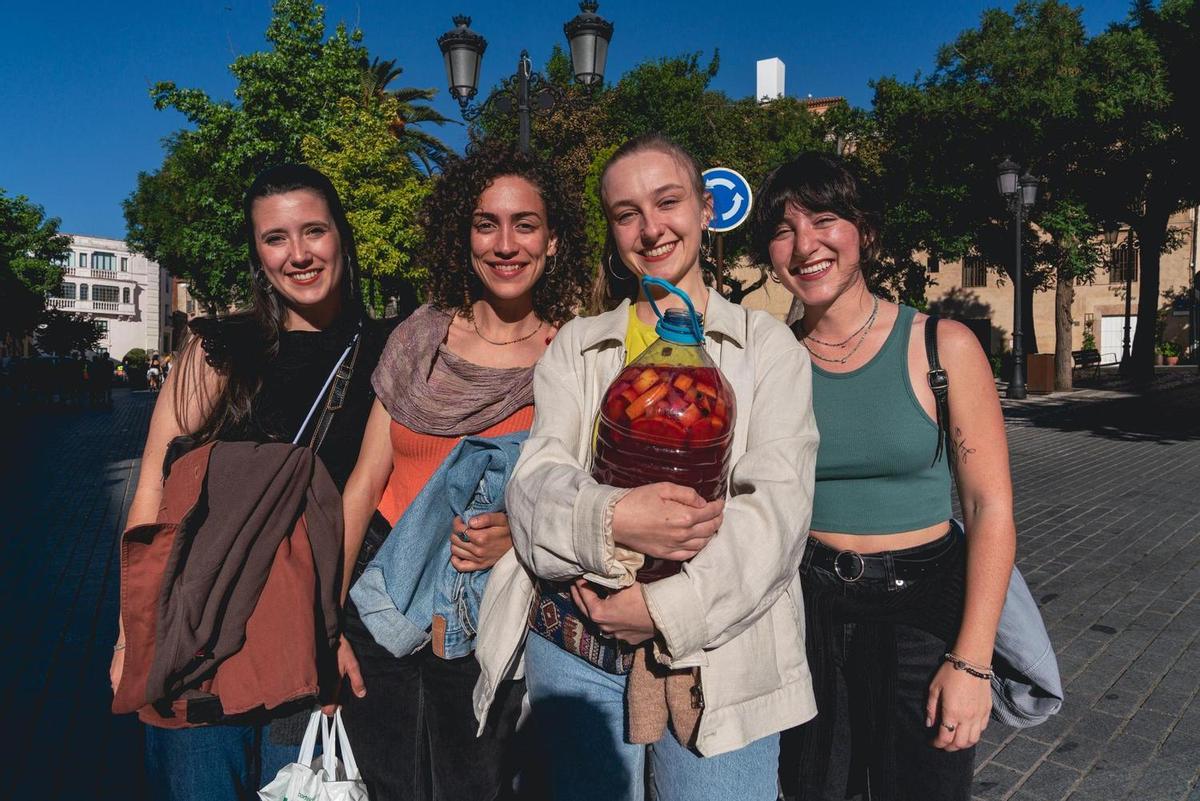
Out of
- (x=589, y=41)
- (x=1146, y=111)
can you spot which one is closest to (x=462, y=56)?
(x=589, y=41)

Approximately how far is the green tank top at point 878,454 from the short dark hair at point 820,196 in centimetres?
33

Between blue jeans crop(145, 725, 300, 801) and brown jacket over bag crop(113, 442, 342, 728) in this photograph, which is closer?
brown jacket over bag crop(113, 442, 342, 728)

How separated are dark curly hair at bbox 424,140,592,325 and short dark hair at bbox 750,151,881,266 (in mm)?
636

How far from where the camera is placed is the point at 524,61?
32.8ft

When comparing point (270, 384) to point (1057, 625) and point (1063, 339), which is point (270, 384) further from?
point (1063, 339)

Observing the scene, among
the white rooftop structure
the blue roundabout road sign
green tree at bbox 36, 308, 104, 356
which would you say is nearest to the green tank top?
the blue roundabout road sign

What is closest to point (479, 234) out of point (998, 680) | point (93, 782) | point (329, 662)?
point (329, 662)

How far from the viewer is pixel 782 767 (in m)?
2.17

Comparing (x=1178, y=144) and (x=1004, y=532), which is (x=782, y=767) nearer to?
(x=1004, y=532)

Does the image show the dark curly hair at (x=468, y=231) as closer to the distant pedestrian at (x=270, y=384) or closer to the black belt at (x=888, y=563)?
the distant pedestrian at (x=270, y=384)

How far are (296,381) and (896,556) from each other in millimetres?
1738

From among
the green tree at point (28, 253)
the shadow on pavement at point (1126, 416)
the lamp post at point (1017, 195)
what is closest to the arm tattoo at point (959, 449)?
the shadow on pavement at point (1126, 416)

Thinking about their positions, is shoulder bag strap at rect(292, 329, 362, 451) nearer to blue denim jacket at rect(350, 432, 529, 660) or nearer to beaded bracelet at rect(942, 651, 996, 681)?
blue denim jacket at rect(350, 432, 529, 660)

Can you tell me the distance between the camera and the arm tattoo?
1.96 meters
